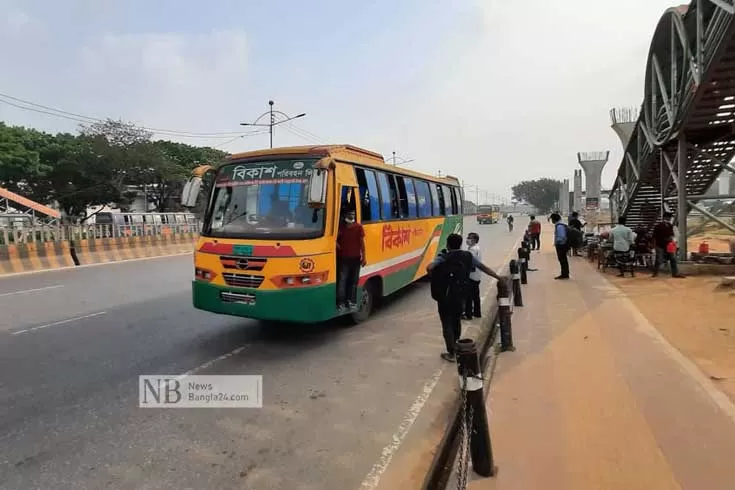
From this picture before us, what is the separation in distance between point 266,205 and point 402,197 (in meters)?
3.41

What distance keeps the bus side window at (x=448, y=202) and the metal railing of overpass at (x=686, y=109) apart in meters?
5.54

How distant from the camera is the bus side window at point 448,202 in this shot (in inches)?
490

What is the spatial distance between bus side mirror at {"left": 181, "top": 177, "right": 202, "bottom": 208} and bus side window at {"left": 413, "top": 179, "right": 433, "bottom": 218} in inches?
187

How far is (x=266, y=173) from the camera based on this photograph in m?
6.47

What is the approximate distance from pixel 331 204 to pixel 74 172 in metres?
39.9

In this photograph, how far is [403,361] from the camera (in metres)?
5.71

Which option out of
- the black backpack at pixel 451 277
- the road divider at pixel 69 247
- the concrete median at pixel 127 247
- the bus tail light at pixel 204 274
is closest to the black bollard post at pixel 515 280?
the black backpack at pixel 451 277

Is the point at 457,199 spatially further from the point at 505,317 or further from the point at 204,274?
the point at 204,274

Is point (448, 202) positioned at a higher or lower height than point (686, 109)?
lower

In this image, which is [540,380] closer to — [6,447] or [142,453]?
[142,453]

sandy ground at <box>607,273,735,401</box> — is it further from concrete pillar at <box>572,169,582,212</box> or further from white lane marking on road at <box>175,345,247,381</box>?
concrete pillar at <box>572,169,582,212</box>

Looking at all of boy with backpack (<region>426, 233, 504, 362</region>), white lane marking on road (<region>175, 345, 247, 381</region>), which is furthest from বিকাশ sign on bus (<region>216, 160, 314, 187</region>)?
→ white lane marking on road (<region>175, 345, 247, 381</region>)

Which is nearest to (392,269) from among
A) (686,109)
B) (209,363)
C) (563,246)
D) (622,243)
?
(209,363)

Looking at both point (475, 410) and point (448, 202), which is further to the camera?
point (448, 202)
